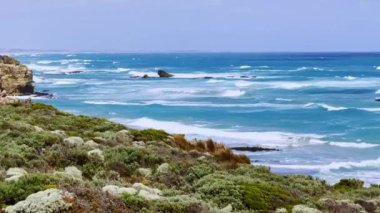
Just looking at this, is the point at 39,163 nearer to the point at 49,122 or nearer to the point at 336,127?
the point at 49,122

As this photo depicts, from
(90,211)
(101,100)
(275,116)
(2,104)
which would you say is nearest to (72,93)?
(101,100)

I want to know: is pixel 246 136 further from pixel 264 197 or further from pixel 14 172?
pixel 14 172

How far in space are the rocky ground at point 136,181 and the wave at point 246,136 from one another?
1737 cm

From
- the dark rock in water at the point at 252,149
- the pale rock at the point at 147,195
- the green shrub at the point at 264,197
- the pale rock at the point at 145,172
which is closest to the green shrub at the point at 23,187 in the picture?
the pale rock at the point at 147,195

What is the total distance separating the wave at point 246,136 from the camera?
34406mm

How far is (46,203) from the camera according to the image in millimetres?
6844

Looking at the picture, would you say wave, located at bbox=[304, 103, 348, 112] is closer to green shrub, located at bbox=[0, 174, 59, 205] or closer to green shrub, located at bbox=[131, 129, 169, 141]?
green shrub, located at bbox=[131, 129, 169, 141]

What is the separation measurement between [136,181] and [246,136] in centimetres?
2647

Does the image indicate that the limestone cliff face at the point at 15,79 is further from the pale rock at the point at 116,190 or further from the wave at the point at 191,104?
the pale rock at the point at 116,190

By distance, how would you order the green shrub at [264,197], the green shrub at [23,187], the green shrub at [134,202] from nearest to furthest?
the green shrub at [23,187]
the green shrub at [134,202]
the green shrub at [264,197]

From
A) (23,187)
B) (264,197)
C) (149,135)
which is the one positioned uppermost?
(23,187)

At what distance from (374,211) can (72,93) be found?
6450cm

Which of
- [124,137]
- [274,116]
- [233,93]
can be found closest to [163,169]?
[124,137]

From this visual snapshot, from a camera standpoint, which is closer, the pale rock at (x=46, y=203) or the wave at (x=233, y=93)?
the pale rock at (x=46, y=203)
